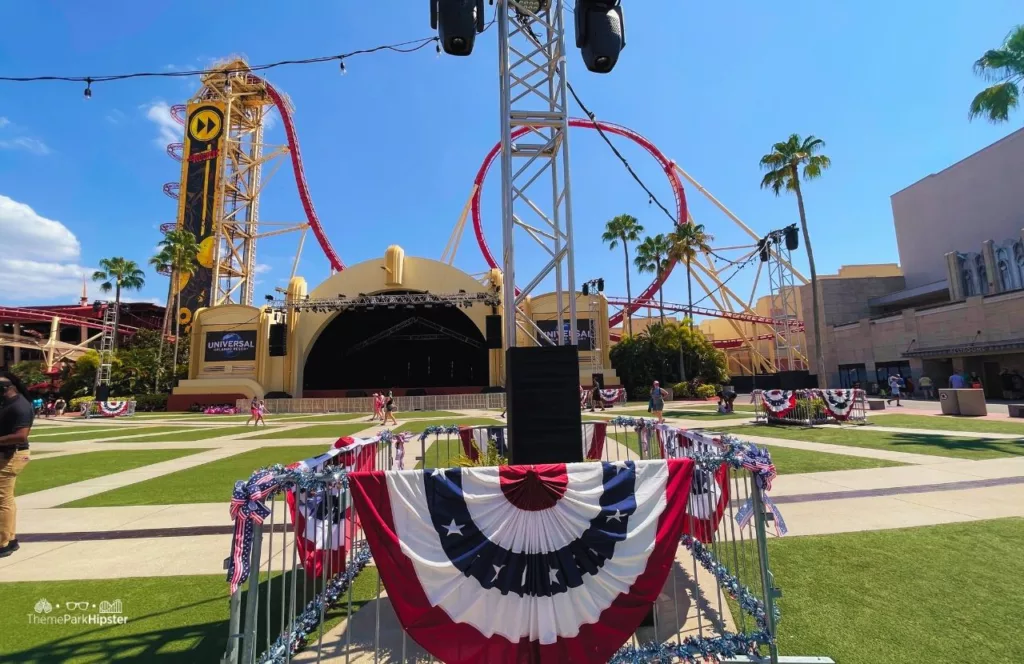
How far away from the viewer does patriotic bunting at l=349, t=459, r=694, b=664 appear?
2850mm

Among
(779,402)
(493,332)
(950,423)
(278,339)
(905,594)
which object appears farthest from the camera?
(278,339)

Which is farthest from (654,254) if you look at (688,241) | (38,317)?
(38,317)

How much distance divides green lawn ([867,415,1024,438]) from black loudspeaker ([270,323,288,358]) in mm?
38833

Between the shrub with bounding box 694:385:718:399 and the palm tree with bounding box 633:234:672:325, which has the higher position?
the palm tree with bounding box 633:234:672:325

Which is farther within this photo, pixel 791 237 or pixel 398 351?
pixel 398 351

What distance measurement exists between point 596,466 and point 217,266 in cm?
5923

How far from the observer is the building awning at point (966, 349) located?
24688mm

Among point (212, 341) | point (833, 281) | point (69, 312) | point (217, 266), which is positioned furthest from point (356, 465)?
point (69, 312)

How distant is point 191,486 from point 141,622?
5.75 metres

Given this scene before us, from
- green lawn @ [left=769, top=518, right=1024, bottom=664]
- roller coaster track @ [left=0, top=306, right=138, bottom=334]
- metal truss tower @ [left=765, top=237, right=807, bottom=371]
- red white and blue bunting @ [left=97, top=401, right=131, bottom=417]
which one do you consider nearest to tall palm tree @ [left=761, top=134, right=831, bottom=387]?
metal truss tower @ [left=765, top=237, right=807, bottom=371]

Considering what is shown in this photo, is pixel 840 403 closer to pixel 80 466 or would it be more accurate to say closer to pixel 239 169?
pixel 80 466

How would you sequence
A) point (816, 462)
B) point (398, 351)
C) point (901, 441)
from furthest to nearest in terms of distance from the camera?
point (398, 351) → point (901, 441) → point (816, 462)

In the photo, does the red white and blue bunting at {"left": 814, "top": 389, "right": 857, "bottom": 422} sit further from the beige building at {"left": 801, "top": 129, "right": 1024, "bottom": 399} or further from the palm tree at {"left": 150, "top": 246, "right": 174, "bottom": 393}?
the palm tree at {"left": 150, "top": 246, "right": 174, "bottom": 393}

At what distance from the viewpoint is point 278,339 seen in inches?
1523
